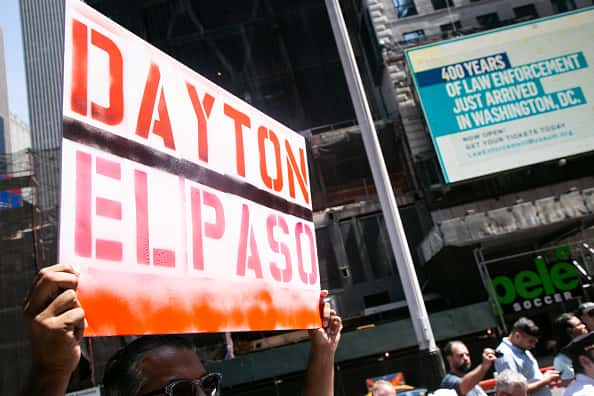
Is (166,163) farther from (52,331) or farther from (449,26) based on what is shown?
(449,26)

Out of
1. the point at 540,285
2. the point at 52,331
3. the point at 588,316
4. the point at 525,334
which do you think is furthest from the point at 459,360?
the point at 540,285

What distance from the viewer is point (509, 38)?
18.3 metres

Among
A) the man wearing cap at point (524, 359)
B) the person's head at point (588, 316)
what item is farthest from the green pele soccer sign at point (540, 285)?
the man wearing cap at point (524, 359)

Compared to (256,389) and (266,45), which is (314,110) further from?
(256,389)

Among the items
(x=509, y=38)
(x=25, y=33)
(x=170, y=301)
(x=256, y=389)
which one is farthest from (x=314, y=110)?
(x=170, y=301)

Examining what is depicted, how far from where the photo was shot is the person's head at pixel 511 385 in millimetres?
3998

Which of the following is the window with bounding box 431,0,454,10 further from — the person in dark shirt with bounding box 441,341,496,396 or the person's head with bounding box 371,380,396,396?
the person's head with bounding box 371,380,396,396

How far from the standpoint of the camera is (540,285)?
57.3ft

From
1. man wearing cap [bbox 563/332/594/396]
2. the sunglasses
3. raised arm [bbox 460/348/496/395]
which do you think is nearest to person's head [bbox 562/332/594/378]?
man wearing cap [bbox 563/332/594/396]

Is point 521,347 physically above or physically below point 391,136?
below

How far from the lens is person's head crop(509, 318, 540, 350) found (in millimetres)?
5453

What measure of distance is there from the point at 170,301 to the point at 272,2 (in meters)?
26.0

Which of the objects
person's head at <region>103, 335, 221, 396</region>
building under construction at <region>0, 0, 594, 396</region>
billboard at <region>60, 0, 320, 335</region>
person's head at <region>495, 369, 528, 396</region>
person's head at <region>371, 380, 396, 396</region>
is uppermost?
building under construction at <region>0, 0, 594, 396</region>

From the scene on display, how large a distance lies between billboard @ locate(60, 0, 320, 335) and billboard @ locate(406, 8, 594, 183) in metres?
15.5
